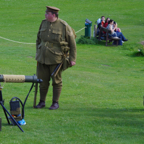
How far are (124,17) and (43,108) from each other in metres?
27.4

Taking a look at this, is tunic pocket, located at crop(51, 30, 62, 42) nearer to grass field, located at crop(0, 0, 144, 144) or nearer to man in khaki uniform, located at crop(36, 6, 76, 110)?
man in khaki uniform, located at crop(36, 6, 76, 110)

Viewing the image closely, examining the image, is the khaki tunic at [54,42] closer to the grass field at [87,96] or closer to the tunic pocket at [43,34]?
the tunic pocket at [43,34]

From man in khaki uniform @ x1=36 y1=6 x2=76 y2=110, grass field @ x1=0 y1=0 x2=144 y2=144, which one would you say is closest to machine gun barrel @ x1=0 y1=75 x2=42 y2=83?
grass field @ x1=0 y1=0 x2=144 y2=144

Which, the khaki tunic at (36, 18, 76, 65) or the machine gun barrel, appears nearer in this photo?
the machine gun barrel

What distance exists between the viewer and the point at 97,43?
20781 mm

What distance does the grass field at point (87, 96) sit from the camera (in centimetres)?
504

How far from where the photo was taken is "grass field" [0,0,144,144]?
5036mm

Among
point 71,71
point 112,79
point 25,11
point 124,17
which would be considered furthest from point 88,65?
point 25,11

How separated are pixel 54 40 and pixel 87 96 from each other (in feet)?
8.17

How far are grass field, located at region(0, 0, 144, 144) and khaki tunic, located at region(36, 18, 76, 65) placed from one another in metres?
1.05

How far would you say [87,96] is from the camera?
877 centimetres

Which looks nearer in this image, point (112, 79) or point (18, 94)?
point (18, 94)

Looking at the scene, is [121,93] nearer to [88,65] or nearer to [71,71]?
[71,71]

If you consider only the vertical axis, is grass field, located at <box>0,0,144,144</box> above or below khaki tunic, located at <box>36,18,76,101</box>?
below
